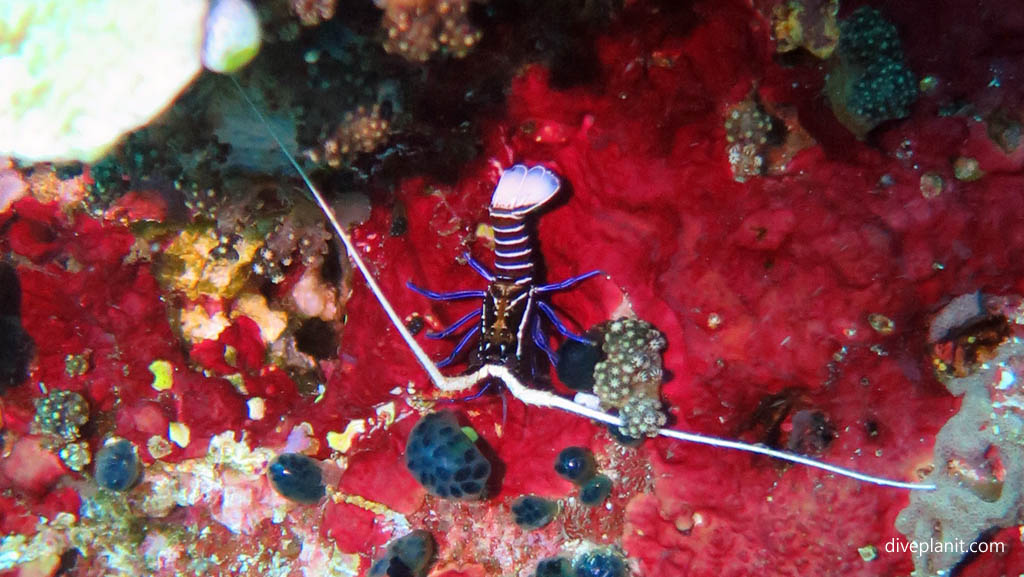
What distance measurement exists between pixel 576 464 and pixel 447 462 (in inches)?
34.0

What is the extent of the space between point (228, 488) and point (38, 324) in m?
1.99

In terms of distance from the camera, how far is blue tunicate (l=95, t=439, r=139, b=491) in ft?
15.4

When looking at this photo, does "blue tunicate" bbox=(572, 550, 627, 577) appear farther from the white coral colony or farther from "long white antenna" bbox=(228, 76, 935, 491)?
the white coral colony

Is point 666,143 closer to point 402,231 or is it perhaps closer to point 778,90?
point 778,90

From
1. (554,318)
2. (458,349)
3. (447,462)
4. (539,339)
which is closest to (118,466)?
(447,462)

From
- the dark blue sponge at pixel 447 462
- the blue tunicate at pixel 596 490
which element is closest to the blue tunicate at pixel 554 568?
the blue tunicate at pixel 596 490

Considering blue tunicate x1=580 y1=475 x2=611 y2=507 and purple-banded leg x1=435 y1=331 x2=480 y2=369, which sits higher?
purple-banded leg x1=435 y1=331 x2=480 y2=369

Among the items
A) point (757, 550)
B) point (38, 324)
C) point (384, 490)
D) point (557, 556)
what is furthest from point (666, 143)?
point (38, 324)

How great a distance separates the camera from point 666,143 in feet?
9.78

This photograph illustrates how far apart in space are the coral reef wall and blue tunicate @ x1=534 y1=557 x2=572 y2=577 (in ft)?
0.10

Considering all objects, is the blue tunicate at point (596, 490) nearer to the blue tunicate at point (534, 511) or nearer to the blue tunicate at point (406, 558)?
the blue tunicate at point (534, 511)

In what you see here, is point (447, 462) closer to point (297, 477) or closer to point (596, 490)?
point (596, 490)

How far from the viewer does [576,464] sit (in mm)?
3748

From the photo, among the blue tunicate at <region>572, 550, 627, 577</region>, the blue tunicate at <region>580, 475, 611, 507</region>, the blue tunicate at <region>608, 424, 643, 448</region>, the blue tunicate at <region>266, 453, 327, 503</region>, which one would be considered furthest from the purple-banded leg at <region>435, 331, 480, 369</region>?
the blue tunicate at <region>572, 550, 627, 577</region>
